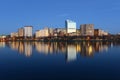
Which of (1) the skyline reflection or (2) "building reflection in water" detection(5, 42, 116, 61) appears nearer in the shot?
(1) the skyline reflection

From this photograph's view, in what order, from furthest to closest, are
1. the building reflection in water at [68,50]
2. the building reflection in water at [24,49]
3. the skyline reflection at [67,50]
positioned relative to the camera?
the building reflection in water at [24,49], the building reflection in water at [68,50], the skyline reflection at [67,50]

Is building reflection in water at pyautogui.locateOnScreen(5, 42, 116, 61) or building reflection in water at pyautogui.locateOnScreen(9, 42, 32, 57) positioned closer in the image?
building reflection in water at pyautogui.locateOnScreen(5, 42, 116, 61)

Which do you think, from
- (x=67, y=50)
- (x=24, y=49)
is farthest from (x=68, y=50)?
(x=24, y=49)

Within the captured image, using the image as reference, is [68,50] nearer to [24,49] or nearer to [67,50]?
[67,50]

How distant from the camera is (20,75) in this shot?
15047 millimetres

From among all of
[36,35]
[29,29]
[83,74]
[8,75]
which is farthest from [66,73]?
[29,29]

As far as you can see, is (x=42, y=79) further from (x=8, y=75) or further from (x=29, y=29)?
(x=29, y=29)

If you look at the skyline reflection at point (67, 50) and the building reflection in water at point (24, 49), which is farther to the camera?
the building reflection in water at point (24, 49)

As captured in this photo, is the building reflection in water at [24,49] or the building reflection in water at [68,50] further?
the building reflection in water at [24,49]

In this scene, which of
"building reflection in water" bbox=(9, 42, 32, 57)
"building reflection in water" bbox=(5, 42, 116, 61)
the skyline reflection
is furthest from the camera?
"building reflection in water" bbox=(9, 42, 32, 57)

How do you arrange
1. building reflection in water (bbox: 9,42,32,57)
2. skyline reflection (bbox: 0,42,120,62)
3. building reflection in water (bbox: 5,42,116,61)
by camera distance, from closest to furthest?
1. skyline reflection (bbox: 0,42,120,62)
2. building reflection in water (bbox: 5,42,116,61)
3. building reflection in water (bbox: 9,42,32,57)

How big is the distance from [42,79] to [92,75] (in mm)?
3205

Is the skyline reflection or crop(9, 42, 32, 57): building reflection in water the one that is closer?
the skyline reflection

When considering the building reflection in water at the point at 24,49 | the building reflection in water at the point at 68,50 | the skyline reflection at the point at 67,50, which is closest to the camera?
the skyline reflection at the point at 67,50
